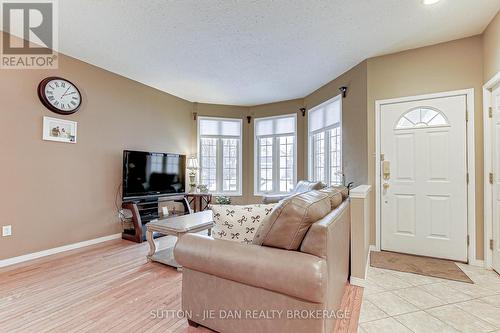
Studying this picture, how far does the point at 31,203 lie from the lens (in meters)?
2.97

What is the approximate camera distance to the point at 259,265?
52.8 inches

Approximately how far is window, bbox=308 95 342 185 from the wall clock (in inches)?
155

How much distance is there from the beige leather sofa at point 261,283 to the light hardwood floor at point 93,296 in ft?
1.03

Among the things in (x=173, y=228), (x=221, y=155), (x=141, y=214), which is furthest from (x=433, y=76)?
(x=141, y=214)

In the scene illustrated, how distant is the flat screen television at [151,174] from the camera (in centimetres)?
379

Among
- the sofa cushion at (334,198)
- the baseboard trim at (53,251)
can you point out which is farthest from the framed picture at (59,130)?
the sofa cushion at (334,198)

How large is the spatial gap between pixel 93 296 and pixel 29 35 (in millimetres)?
3050

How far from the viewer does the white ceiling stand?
230 cm

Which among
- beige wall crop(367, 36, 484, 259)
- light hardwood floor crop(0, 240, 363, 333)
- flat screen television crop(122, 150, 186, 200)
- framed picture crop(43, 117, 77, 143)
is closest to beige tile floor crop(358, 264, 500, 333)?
light hardwood floor crop(0, 240, 363, 333)

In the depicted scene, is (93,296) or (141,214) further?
(141,214)

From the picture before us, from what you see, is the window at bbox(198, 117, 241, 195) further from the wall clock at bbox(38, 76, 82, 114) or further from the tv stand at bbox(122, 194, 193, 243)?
the wall clock at bbox(38, 76, 82, 114)

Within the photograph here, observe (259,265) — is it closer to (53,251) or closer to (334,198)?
(334,198)

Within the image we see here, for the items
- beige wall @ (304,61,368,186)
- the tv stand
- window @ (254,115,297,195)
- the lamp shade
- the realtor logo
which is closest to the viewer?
the realtor logo

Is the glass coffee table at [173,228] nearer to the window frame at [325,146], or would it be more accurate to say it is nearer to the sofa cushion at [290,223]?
the sofa cushion at [290,223]
